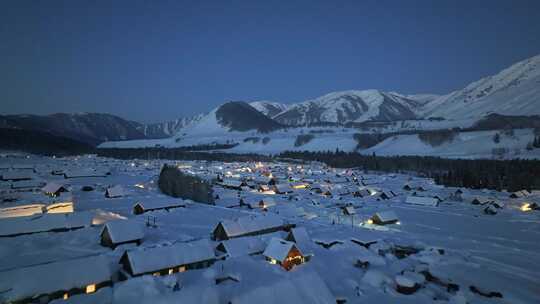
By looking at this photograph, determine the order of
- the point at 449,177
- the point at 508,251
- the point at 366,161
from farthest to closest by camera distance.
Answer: the point at 366,161
the point at 449,177
the point at 508,251

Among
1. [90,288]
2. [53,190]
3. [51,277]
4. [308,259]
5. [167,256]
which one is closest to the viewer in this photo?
[51,277]

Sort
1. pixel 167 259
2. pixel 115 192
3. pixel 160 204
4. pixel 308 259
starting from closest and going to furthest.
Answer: pixel 167 259, pixel 308 259, pixel 160 204, pixel 115 192

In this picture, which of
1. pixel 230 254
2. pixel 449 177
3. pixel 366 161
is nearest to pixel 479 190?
pixel 449 177

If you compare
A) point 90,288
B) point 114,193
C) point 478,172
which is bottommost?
point 90,288

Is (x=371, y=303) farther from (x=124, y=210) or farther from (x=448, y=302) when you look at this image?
(x=124, y=210)

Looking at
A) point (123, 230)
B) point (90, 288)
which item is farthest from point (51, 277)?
point (123, 230)

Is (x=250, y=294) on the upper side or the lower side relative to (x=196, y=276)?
upper

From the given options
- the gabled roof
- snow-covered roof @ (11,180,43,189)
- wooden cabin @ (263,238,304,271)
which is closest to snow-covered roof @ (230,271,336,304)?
wooden cabin @ (263,238,304,271)

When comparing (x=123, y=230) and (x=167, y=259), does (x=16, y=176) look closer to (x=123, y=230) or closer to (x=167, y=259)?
(x=123, y=230)
